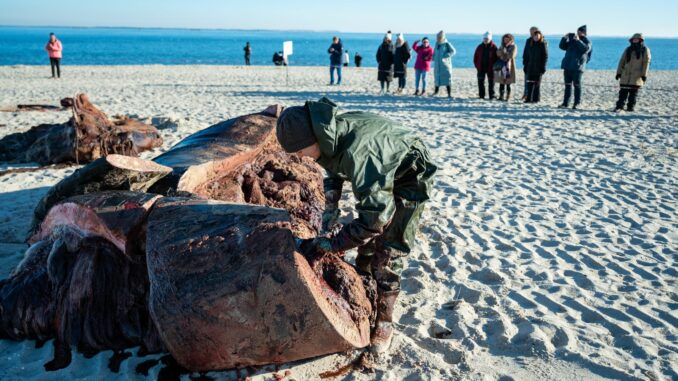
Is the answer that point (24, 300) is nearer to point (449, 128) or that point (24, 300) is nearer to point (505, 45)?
point (449, 128)

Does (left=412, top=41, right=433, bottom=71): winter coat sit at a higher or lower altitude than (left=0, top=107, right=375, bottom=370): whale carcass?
higher

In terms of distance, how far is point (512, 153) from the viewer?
26.0 ft

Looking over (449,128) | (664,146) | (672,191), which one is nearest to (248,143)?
(672,191)

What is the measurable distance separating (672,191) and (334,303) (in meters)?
5.08

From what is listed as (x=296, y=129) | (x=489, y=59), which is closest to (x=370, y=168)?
(x=296, y=129)

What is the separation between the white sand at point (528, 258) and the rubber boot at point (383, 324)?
80 mm

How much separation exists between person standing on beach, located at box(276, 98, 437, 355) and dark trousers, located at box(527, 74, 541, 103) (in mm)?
11284

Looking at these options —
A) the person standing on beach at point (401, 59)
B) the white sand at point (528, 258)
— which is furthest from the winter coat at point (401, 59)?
the white sand at point (528, 258)

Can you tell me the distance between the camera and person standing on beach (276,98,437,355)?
2.59 m

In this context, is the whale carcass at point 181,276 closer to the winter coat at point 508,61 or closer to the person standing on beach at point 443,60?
the winter coat at point 508,61

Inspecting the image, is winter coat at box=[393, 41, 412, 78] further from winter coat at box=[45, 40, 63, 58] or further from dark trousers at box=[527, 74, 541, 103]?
winter coat at box=[45, 40, 63, 58]

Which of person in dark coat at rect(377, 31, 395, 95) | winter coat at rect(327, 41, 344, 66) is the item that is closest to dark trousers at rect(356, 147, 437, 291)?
person in dark coat at rect(377, 31, 395, 95)

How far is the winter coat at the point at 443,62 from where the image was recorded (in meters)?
14.5

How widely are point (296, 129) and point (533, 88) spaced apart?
12185 mm
